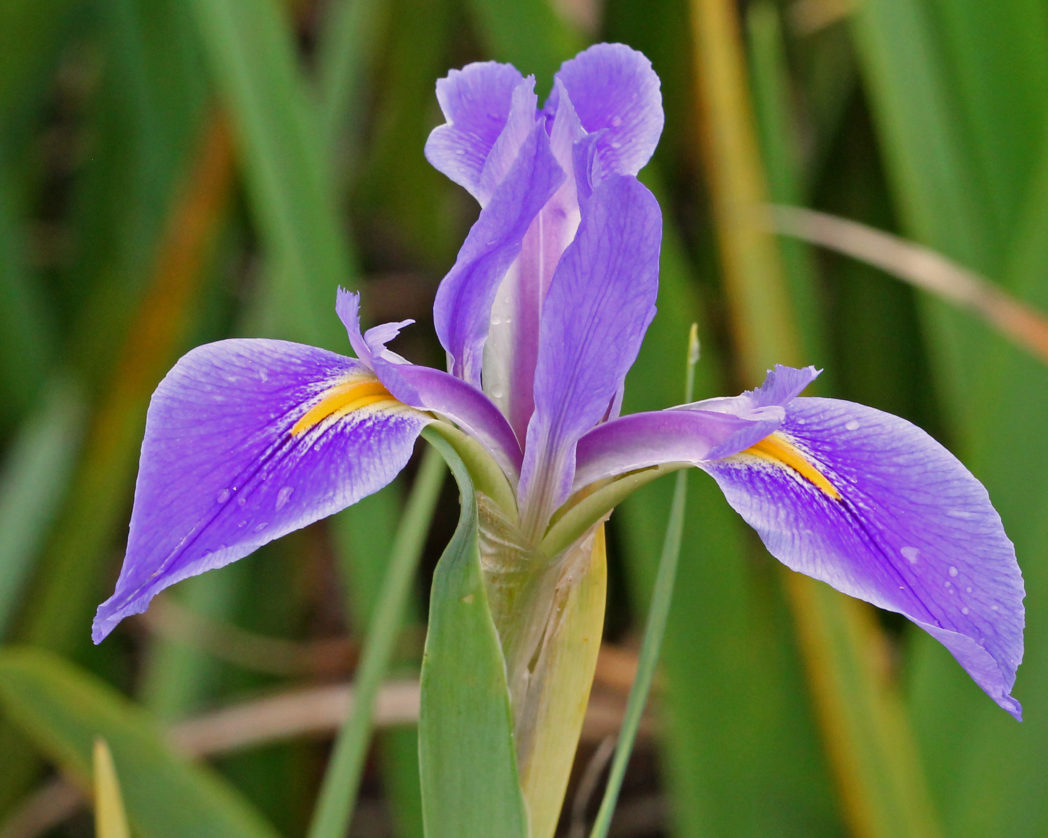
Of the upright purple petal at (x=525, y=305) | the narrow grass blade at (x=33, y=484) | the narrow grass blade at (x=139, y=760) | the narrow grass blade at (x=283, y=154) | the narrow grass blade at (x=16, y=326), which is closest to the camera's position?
the upright purple petal at (x=525, y=305)

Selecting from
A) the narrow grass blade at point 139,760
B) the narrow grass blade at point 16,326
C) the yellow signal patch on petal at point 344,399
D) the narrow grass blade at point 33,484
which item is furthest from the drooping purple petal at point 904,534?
the narrow grass blade at point 16,326

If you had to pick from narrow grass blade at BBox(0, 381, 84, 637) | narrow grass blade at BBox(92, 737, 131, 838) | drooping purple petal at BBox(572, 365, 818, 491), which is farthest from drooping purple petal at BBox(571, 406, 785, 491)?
narrow grass blade at BBox(0, 381, 84, 637)

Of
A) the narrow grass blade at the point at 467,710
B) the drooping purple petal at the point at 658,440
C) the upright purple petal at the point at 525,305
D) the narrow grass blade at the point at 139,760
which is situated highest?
the upright purple petal at the point at 525,305

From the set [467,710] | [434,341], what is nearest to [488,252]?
[467,710]

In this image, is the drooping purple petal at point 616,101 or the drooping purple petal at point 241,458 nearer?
the drooping purple petal at point 241,458

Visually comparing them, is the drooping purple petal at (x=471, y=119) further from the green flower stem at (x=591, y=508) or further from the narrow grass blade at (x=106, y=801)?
the narrow grass blade at (x=106, y=801)

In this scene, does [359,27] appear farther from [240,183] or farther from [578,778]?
[578,778]

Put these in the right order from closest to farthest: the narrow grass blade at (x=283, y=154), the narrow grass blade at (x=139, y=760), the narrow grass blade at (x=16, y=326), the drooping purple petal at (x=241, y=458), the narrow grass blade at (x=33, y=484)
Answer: the drooping purple petal at (x=241, y=458) → the narrow grass blade at (x=139, y=760) → the narrow grass blade at (x=283, y=154) → the narrow grass blade at (x=33, y=484) → the narrow grass blade at (x=16, y=326)
